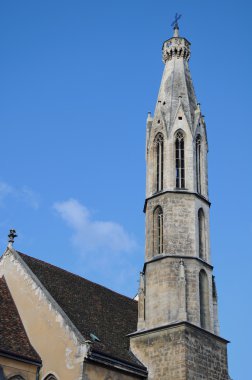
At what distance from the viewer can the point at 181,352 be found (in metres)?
26.1

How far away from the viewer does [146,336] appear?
2784 centimetres

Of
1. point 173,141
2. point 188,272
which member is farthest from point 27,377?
point 173,141

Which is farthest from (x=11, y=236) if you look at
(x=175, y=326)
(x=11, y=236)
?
(x=175, y=326)

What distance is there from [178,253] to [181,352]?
471 cm

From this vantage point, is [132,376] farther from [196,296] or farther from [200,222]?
[200,222]

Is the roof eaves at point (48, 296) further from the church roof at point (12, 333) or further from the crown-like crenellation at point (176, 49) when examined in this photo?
the crown-like crenellation at point (176, 49)

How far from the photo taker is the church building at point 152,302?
25.3 meters

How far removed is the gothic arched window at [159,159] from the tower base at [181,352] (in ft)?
24.2

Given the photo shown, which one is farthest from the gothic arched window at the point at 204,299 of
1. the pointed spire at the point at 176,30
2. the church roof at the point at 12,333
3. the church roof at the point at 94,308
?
the pointed spire at the point at 176,30

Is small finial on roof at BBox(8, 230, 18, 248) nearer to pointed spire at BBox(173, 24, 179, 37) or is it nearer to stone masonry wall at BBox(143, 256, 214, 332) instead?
stone masonry wall at BBox(143, 256, 214, 332)

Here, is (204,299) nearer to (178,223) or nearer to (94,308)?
(178,223)

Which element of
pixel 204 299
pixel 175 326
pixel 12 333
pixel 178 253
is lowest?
pixel 12 333

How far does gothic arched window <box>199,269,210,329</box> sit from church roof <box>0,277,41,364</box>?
762cm

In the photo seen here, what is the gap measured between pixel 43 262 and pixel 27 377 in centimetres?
708
